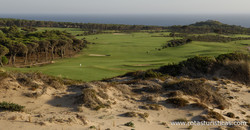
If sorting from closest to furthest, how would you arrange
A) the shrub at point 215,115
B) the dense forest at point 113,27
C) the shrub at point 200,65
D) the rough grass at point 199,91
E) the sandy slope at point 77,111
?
the sandy slope at point 77,111 < the shrub at point 215,115 < the rough grass at point 199,91 < the shrub at point 200,65 < the dense forest at point 113,27

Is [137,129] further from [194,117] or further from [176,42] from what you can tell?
[176,42]

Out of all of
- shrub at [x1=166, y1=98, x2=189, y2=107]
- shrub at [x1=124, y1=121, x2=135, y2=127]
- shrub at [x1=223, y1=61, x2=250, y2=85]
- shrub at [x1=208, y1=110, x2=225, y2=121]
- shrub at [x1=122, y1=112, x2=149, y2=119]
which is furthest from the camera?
shrub at [x1=223, y1=61, x2=250, y2=85]

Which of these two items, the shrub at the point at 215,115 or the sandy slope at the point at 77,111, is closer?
the sandy slope at the point at 77,111

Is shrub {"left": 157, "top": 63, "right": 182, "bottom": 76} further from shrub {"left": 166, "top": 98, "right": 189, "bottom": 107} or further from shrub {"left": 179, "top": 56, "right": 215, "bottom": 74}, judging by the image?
shrub {"left": 166, "top": 98, "right": 189, "bottom": 107}

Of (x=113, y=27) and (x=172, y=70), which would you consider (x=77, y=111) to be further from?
(x=113, y=27)

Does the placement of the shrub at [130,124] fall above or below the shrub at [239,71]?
below

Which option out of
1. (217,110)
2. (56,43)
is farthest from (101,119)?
(56,43)

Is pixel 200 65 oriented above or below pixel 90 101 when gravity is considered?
above

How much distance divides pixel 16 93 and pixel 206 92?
13261 mm

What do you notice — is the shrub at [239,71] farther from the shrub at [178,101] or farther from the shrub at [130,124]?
the shrub at [130,124]

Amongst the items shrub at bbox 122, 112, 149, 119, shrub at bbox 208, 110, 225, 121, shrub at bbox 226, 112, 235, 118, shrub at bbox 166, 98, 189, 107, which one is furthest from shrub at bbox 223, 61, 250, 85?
shrub at bbox 122, 112, 149, 119

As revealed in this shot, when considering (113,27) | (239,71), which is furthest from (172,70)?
(113,27)

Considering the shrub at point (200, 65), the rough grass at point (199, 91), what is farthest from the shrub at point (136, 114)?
the shrub at point (200, 65)

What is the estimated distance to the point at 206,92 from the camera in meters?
16.3
